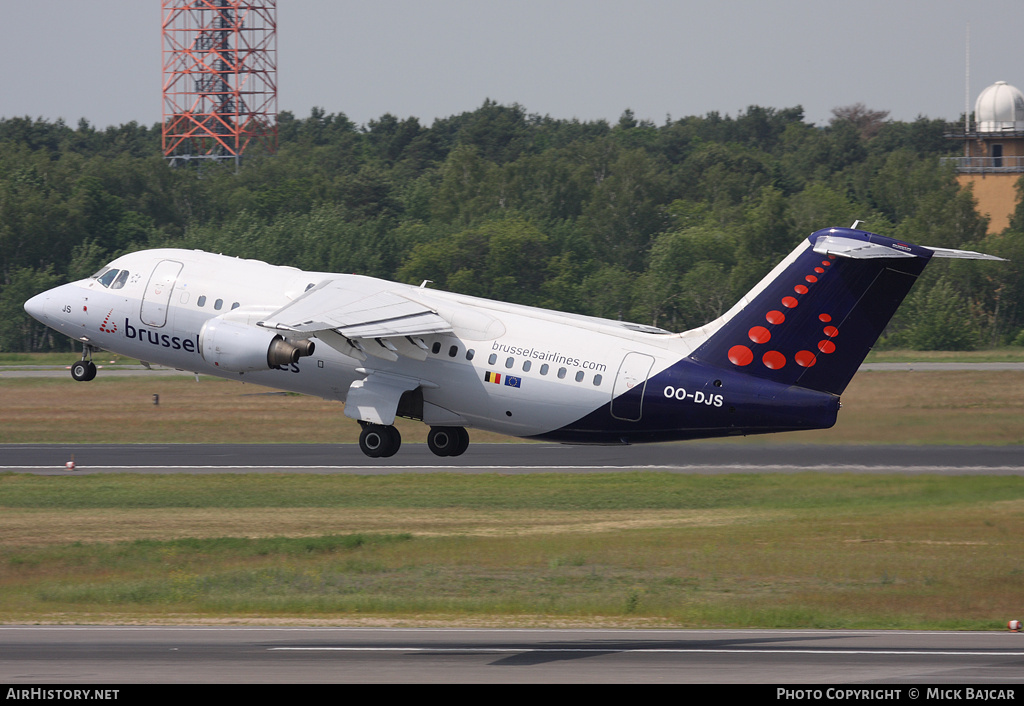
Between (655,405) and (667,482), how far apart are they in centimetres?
2031

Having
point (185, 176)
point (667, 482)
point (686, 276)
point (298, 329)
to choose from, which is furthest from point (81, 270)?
point (298, 329)

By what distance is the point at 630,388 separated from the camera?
32.1m

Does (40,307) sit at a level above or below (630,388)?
above

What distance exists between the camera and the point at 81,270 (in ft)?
315

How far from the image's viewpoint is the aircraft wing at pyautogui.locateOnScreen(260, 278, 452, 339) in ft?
104

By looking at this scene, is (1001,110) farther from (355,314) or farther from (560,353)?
(355,314)

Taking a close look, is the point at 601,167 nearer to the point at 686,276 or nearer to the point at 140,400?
the point at 686,276

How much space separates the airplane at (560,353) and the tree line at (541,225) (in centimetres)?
5650

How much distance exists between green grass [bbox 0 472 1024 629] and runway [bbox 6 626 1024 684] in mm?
2435

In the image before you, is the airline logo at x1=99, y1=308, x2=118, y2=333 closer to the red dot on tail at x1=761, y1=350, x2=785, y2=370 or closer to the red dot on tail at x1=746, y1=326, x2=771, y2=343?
the red dot on tail at x1=746, y1=326, x2=771, y2=343

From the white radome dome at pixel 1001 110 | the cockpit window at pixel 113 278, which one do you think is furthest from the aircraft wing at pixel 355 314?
the white radome dome at pixel 1001 110

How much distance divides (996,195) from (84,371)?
103000mm

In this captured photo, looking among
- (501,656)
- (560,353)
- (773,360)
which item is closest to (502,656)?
(501,656)

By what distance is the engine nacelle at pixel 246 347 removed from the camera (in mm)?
31219
